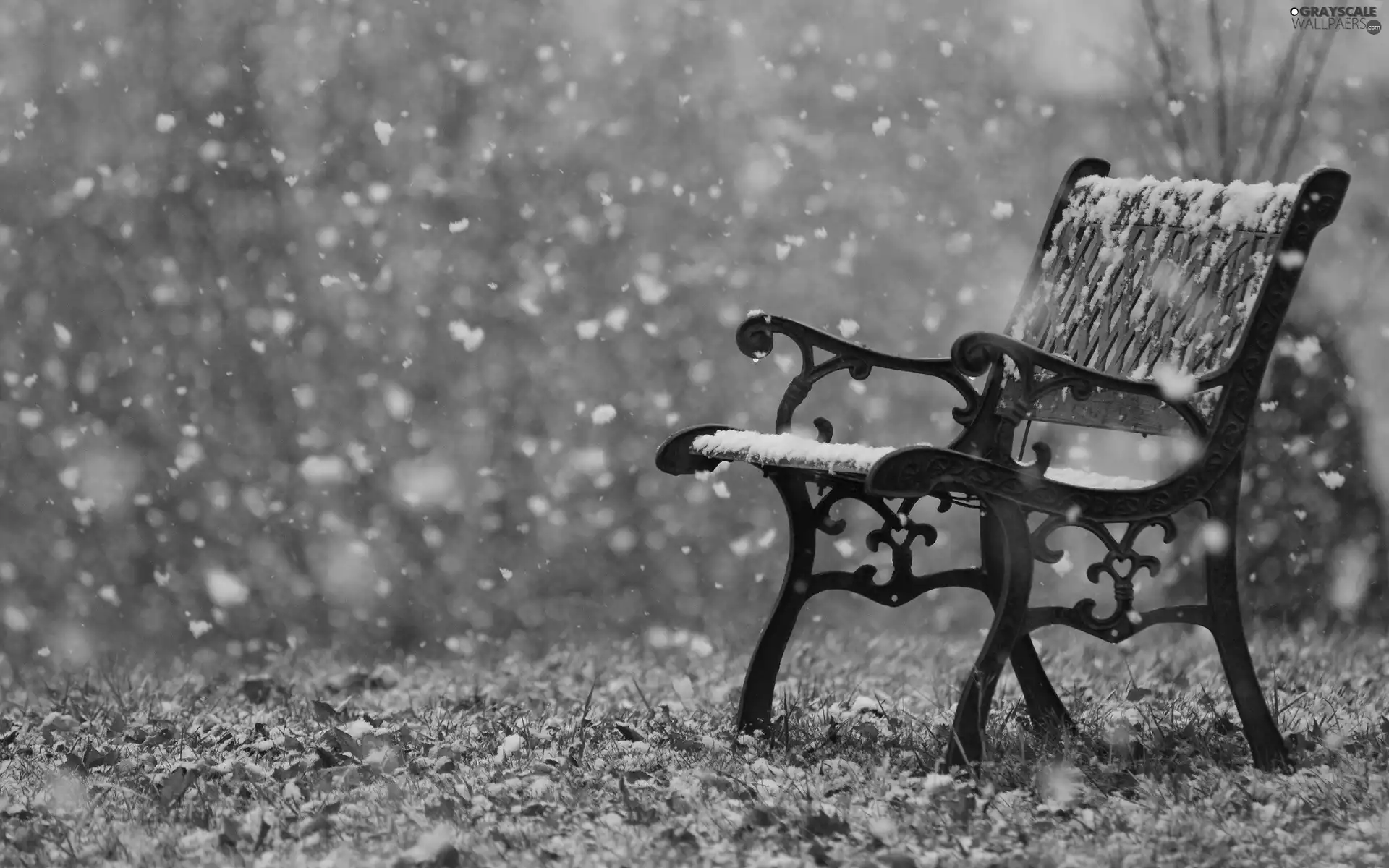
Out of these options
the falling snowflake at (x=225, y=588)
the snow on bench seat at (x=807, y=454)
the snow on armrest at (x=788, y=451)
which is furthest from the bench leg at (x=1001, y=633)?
the falling snowflake at (x=225, y=588)

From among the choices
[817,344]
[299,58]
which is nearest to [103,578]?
[299,58]

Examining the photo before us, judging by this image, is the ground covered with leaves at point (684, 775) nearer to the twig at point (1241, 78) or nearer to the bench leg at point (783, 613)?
the bench leg at point (783, 613)

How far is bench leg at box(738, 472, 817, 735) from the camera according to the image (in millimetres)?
2779

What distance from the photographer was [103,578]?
4.98 metres

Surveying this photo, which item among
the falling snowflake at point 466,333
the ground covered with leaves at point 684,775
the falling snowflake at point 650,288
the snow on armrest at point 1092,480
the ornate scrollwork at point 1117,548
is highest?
the falling snowflake at point 650,288

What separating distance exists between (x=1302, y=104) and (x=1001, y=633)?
2730 mm

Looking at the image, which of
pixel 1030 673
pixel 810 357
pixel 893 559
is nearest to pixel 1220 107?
pixel 810 357

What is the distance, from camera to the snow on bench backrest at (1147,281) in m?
2.58

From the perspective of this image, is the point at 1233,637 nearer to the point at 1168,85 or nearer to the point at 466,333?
the point at 1168,85

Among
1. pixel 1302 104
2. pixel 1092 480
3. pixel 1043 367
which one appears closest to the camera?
pixel 1043 367

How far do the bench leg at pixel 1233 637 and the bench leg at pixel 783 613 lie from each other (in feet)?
2.29

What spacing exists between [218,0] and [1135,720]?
348 cm

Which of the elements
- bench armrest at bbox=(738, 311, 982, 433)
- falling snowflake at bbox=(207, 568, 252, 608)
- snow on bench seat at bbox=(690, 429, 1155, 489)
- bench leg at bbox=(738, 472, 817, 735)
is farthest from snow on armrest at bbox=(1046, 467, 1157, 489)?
falling snowflake at bbox=(207, 568, 252, 608)

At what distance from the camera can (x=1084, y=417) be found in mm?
2871
